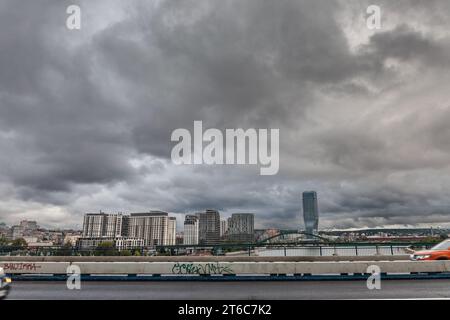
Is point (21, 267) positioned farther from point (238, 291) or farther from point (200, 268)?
point (238, 291)

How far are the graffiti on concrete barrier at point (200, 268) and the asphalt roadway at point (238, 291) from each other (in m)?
1.04

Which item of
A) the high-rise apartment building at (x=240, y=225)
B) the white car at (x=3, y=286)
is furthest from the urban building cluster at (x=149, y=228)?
the white car at (x=3, y=286)

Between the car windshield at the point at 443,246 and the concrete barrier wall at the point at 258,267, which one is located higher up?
the car windshield at the point at 443,246

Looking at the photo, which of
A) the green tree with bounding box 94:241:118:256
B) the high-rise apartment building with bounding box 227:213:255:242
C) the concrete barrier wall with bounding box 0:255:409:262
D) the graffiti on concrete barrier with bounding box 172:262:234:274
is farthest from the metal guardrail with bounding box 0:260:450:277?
the high-rise apartment building with bounding box 227:213:255:242

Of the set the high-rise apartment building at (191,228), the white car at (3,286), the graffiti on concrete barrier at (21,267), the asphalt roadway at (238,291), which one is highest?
the high-rise apartment building at (191,228)

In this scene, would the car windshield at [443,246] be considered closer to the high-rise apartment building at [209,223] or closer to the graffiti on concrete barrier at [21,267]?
the graffiti on concrete barrier at [21,267]

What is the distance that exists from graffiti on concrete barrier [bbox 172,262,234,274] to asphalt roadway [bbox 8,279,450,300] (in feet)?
3.41

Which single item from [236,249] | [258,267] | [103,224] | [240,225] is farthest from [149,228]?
[258,267]

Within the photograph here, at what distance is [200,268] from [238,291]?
3.87 metres

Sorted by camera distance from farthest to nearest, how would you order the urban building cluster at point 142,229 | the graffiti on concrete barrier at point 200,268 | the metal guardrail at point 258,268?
the urban building cluster at point 142,229 → the graffiti on concrete barrier at point 200,268 → the metal guardrail at point 258,268

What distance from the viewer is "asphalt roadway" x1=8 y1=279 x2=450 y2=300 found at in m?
8.91

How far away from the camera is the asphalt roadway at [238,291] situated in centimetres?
891
